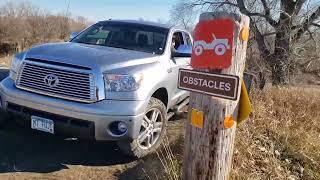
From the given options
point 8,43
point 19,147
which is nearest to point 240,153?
point 19,147

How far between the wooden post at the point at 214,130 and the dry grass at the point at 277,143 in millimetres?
912

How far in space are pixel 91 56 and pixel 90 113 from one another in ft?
2.47

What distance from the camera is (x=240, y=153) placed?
483cm

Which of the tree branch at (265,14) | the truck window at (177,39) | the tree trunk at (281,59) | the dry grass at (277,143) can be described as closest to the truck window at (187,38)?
the truck window at (177,39)

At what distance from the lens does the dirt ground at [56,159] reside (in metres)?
4.65

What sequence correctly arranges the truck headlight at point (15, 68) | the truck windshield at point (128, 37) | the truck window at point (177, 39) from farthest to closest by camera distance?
1. the truck window at point (177, 39)
2. the truck windshield at point (128, 37)
3. the truck headlight at point (15, 68)

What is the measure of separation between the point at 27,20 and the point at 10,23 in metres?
1.76

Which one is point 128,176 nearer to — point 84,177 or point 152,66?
point 84,177

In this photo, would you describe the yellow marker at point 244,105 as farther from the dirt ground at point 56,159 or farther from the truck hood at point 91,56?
the truck hood at point 91,56

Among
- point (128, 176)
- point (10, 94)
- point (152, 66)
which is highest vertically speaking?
point (152, 66)

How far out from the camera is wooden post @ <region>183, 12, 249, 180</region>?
3.22 meters

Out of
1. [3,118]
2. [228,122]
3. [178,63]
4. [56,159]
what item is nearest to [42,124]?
[56,159]

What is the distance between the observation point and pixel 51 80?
4910 millimetres

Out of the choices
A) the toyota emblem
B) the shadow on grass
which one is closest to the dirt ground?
the shadow on grass
